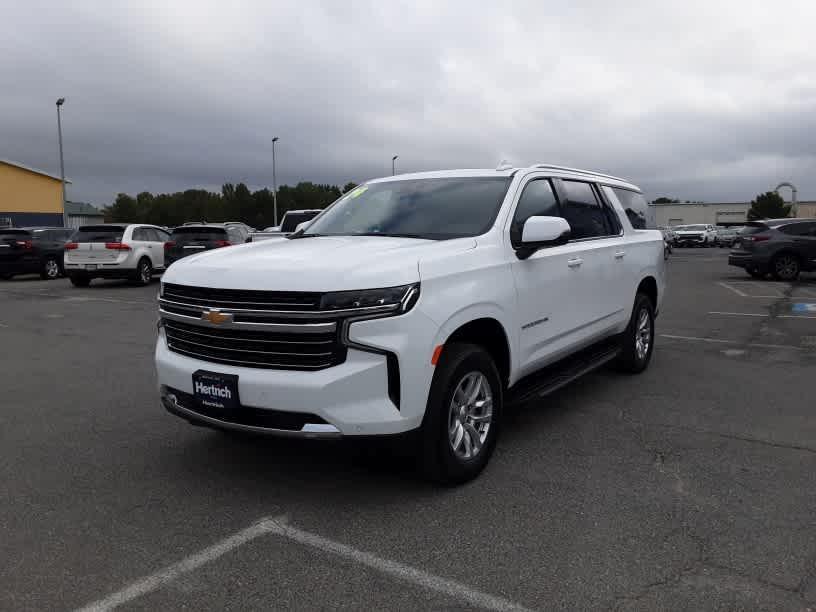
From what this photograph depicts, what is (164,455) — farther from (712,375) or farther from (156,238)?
(156,238)

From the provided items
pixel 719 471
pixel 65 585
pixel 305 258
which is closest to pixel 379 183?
pixel 305 258

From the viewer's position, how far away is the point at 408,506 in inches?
147

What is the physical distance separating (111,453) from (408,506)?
217 centimetres

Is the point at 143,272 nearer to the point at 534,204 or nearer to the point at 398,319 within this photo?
the point at 534,204

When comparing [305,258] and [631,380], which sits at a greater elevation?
[305,258]

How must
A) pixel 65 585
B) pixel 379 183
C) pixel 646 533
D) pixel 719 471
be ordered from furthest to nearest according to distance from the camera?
pixel 379 183
pixel 719 471
pixel 646 533
pixel 65 585

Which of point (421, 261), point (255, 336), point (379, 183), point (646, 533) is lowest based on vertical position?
point (646, 533)

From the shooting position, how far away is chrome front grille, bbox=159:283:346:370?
3441 mm

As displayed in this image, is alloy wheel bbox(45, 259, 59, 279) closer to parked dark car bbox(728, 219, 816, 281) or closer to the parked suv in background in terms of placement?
parked dark car bbox(728, 219, 816, 281)

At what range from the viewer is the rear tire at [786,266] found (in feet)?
60.2

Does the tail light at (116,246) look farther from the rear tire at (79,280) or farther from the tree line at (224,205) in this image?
the tree line at (224,205)

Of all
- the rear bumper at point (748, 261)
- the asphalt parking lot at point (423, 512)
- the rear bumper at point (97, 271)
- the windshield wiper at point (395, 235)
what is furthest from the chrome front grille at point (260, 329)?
the rear bumper at point (748, 261)

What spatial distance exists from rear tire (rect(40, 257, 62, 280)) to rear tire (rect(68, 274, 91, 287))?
335 cm

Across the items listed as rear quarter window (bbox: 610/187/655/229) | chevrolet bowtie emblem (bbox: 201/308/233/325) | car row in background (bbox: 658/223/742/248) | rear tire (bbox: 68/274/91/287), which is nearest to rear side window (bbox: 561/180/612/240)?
rear quarter window (bbox: 610/187/655/229)
